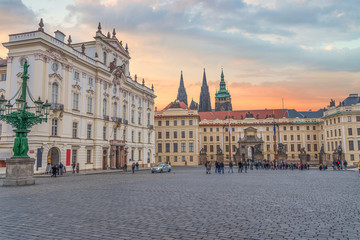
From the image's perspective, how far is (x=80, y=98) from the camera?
4200 cm

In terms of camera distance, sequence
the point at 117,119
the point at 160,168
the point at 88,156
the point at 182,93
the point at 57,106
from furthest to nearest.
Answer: the point at 182,93 → the point at 117,119 → the point at 88,156 → the point at 160,168 → the point at 57,106

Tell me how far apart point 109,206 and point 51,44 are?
29920 millimetres

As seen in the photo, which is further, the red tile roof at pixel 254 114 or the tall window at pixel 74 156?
the red tile roof at pixel 254 114

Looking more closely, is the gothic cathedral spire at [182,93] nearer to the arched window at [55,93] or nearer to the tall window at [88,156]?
the tall window at [88,156]

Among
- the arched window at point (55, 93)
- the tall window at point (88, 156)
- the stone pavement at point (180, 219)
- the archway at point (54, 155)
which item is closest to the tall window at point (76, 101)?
the arched window at point (55, 93)

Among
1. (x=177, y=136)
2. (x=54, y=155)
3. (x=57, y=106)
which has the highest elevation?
(x=57, y=106)

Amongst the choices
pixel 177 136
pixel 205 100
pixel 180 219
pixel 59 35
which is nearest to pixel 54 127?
pixel 59 35

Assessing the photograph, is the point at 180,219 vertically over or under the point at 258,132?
under

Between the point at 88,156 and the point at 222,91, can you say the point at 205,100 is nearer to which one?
the point at 222,91

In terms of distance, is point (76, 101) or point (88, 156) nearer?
point (76, 101)

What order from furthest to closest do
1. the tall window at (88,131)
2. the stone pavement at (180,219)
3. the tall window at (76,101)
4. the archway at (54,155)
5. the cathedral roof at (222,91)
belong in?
1. the cathedral roof at (222,91)
2. the tall window at (88,131)
3. the tall window at (76,101)
4. the archway at (54,155)
5. the stone pavement at (180,219)

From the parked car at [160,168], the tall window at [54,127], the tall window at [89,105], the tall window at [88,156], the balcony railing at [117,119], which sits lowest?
the parked car at [160,168]

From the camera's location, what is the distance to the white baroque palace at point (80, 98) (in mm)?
34375

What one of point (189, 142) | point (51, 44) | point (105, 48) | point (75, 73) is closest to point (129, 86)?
point (105, 48)
